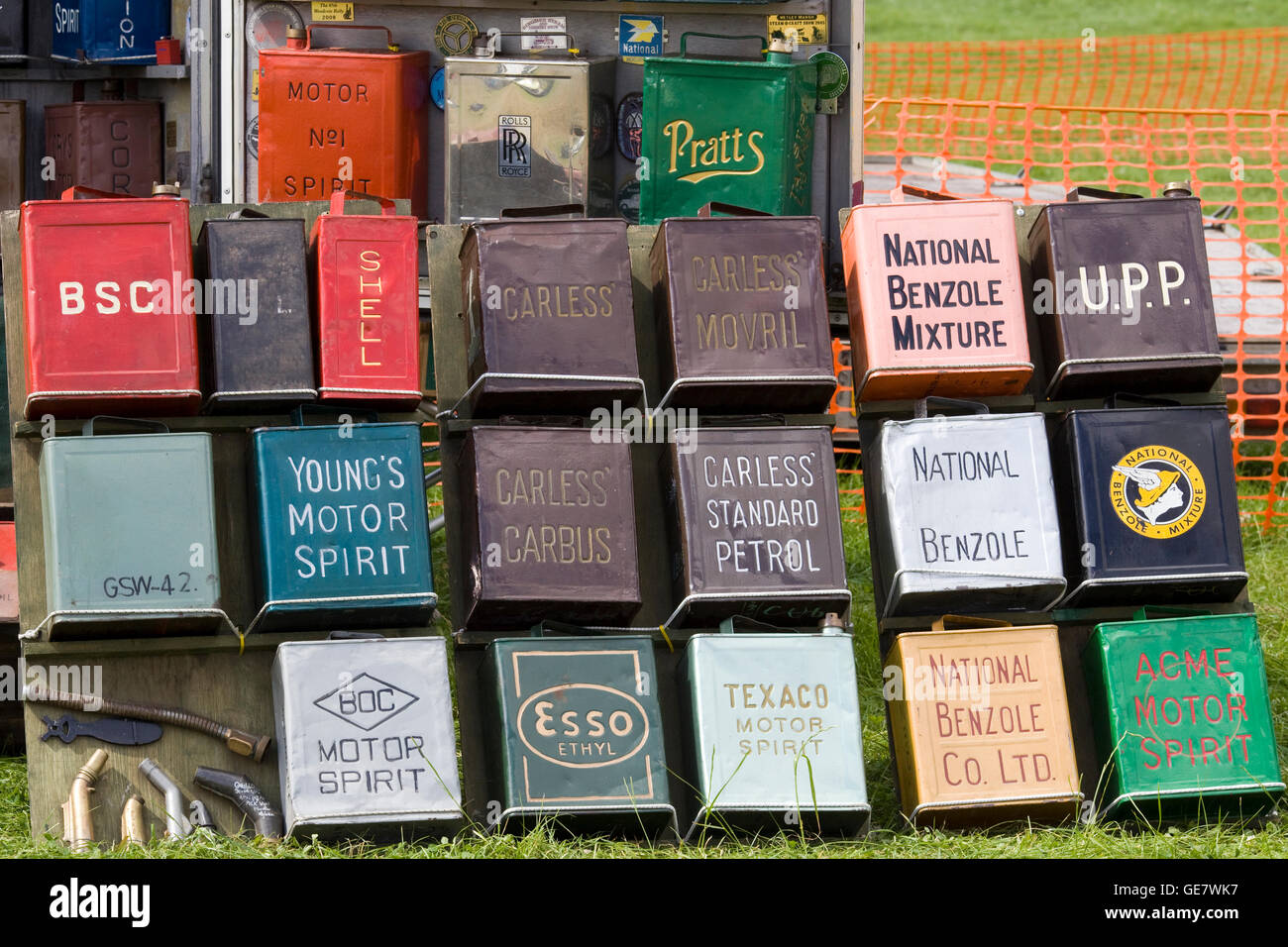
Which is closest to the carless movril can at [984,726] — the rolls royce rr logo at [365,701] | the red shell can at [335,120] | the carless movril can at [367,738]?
the carless movril can at [367,738]

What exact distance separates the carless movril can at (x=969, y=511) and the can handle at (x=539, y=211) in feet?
3.43

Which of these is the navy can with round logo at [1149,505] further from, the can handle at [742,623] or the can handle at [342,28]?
the can handle at [342,28]

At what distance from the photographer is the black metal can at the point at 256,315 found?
14.1 ft

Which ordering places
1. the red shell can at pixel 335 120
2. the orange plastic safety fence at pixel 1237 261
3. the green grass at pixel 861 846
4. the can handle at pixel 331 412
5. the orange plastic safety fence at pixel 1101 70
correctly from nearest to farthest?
1. the green grass at pixel 861 846
2. the can handle at pixel 331 412
3. the red shell can at pixel 335 120
4. the orange plastic safety fence at pixel 1237 261
5. the orange plastic safety fence at pixel 1101 70

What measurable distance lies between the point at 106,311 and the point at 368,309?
24.5 inches

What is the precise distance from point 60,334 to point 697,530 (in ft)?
5.23

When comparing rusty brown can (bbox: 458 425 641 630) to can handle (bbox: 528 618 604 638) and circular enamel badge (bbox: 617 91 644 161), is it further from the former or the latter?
circular enamel badge (bbox: 617 91 644 161)

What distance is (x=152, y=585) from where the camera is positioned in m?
4.09

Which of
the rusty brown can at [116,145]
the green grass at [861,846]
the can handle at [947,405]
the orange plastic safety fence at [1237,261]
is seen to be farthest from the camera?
the orange plastic safety fence at [1237,261]

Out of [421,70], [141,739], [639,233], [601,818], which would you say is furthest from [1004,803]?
[421,70]

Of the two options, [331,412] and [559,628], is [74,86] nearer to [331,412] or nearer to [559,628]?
[331,412]

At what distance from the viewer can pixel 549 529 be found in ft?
13.8

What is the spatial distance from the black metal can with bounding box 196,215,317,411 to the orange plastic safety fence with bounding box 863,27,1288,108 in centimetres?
1182

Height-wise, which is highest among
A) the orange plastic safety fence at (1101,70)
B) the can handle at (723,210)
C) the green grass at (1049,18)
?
the green grass at (1049,18)
